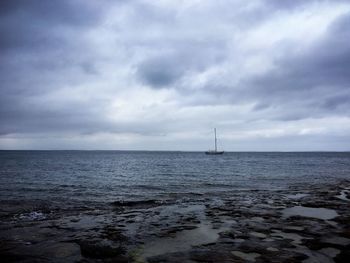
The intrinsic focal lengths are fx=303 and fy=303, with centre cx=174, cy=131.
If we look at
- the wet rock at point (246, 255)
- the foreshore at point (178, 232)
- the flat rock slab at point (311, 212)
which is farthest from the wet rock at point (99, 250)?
the flat rock slab at point (311, 212)

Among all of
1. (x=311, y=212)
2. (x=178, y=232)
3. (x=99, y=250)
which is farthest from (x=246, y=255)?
(x=311, y=212)

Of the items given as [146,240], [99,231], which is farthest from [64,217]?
[146,240]

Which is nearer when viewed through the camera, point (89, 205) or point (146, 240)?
point (146, 240)

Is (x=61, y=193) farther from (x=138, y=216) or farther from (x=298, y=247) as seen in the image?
(x=298, y=247)

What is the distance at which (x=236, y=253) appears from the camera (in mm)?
10594

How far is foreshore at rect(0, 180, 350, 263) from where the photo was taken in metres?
10.5

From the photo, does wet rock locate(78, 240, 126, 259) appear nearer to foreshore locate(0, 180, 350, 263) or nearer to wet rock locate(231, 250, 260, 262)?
foreshore locate(0, 180, 350, 263)

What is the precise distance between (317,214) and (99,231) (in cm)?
1245

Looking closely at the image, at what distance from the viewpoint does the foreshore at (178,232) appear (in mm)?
10461

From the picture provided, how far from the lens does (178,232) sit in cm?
1379

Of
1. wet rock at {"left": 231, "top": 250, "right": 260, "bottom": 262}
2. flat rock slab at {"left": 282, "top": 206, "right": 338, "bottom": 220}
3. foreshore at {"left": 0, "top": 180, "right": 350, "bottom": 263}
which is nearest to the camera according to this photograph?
wet rock at {"left": 231, "top": 250, "right": 260, "bottom": 262}

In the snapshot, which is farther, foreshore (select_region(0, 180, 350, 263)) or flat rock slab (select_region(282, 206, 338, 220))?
flat rock slab (select_region(282, 206, 338, 220))

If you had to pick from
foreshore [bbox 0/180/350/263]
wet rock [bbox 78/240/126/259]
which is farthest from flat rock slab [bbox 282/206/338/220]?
wet rock [bbox 78/240/126/259]

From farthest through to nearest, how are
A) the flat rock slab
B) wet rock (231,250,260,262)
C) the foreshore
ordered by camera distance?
1. the flat rock slab
2. the foreshore
3. wet rock (231,250,260,262)
